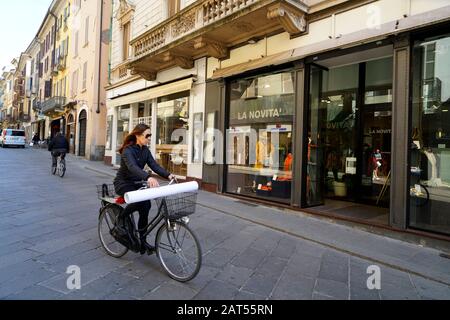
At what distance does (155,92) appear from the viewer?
12414 millimetres

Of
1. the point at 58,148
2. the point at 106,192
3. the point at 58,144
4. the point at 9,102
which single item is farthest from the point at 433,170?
the point at 9,102

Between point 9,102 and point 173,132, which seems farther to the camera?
point 9,102

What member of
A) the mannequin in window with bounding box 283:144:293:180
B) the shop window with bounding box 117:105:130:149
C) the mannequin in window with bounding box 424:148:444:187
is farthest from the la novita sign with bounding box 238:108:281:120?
the shop window with bounding box 117:105:130:149

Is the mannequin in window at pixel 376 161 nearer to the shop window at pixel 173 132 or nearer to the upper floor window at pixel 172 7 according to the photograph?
the shop window at pixel 173 132

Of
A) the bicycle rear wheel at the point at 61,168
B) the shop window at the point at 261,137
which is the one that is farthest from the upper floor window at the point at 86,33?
the shop window at the point at 261,137

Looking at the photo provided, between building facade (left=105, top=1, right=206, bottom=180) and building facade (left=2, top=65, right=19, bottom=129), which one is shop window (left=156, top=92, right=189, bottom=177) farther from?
building facade (left=2, top=65, right=19, bottom=129)

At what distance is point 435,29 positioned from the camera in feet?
17.9

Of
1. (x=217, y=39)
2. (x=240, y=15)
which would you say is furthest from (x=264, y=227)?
(x=217, y=39)

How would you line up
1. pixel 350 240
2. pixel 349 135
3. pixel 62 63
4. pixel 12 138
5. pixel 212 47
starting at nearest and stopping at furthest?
1. pixel 350 240
2. pixel 349 135
3. pixel 212 47
4. pixel 62 63
5. pixel 12 138

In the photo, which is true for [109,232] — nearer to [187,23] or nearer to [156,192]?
[156,192]

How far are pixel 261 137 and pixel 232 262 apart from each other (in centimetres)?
523

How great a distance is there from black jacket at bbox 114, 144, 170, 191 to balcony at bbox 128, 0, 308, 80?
15.3ft

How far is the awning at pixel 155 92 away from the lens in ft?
35.4

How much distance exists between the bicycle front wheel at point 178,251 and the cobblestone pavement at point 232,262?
0.12 meters
